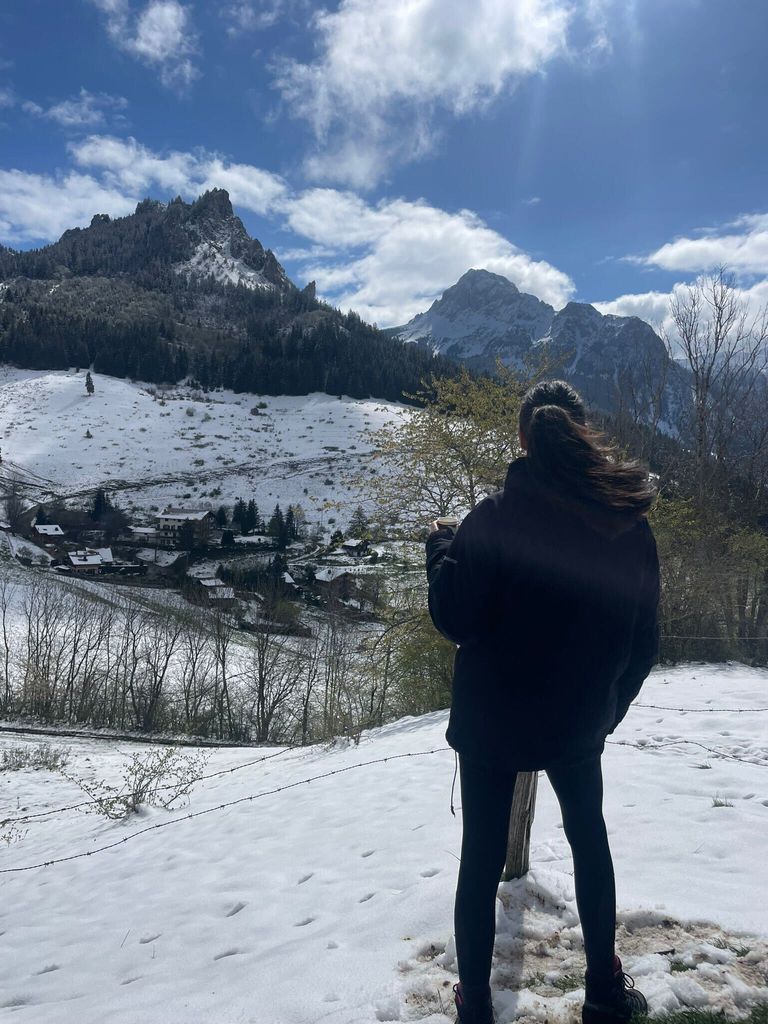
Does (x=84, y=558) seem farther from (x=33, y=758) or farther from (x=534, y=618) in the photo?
(x=534, y=618)

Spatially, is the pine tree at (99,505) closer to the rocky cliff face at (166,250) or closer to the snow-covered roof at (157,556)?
the snow-covered roof at (157,556)

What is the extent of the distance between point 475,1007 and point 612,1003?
0.46m

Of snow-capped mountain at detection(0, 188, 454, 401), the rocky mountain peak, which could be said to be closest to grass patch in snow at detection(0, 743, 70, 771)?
snow-capped mountain at detection(0, 188, 454, 401)

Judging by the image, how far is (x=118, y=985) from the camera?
3156 millimetres

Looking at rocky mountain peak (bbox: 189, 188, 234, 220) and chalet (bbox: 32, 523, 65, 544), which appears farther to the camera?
rocky mountain peak (bbox: 189, 188, 234, 220)

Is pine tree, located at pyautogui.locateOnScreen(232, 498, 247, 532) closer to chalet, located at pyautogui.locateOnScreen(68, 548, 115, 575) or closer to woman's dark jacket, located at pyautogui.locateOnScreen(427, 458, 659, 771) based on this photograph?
chalet, located at pyautogui.locateOnScreen(68, 548, 115, 575)

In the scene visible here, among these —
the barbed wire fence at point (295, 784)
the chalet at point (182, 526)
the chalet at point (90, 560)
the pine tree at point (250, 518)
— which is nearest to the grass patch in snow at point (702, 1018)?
the barbed wire fence at point (295, 784)

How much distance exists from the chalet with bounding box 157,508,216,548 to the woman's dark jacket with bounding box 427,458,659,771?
41.3 metres

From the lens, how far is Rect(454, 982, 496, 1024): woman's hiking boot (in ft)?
6.43

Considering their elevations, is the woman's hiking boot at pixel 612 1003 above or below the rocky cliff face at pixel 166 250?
below

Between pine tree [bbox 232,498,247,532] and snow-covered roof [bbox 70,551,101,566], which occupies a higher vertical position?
pine tree [bbox 232,498,247,532]

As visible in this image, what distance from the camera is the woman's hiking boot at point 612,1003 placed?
1968 mm

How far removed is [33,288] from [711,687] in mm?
158118

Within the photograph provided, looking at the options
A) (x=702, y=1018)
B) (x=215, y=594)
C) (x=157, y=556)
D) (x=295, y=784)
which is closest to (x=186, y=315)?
(x=157, y=556)
